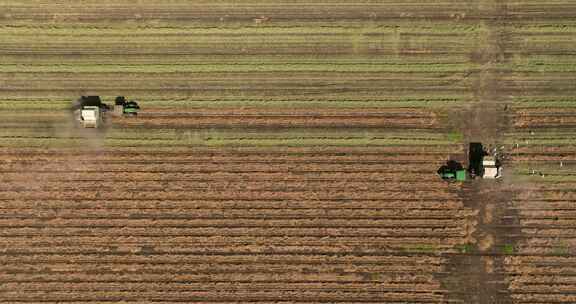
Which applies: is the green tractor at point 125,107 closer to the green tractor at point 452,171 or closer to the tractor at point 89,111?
the tractor at point 89,111

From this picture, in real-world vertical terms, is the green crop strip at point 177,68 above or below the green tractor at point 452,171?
above

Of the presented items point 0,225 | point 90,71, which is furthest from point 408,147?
point 0,225

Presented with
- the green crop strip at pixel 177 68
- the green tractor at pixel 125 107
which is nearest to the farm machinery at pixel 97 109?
the green tractor at pixel 125 107

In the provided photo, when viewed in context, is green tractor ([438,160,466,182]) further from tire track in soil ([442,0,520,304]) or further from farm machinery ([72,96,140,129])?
farm machinery ([72,96,140,129])

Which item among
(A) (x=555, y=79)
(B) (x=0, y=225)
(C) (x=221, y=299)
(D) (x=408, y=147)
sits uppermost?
(A) (x=555, y=79)

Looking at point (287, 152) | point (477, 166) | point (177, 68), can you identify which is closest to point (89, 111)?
point (177, 68)

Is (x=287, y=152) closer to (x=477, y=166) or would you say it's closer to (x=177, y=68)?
(x=177, y=68)

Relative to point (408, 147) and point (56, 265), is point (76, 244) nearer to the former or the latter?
point (56, 265)

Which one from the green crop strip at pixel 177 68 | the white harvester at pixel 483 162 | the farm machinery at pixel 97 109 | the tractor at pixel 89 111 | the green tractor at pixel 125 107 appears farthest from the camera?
the green crop strip at pixel 177 68
